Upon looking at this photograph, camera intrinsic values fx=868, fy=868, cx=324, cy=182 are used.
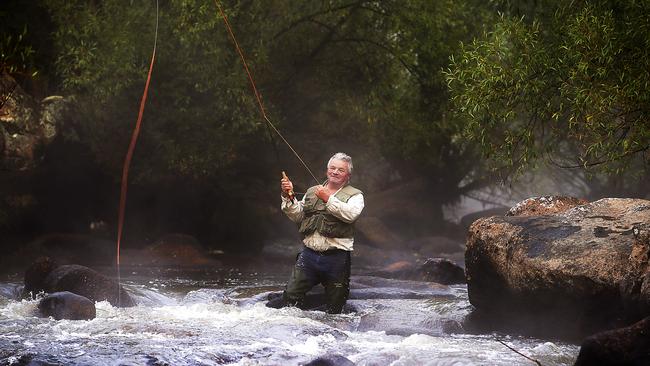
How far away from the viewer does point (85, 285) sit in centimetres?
1127

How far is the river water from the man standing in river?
1.51ft

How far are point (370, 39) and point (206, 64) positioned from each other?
4465 millimetres

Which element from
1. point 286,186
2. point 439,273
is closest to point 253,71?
point 439,273

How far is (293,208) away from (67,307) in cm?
280

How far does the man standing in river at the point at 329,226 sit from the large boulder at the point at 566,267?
5.66ft

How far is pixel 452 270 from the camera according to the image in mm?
14508

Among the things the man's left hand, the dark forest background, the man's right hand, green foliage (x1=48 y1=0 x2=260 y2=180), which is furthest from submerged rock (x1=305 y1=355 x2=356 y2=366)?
green foliage (x1=48 y1=0 x2=260 y2=180)

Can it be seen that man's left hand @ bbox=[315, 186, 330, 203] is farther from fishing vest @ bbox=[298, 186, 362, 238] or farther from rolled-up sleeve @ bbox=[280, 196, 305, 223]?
rolled-up sleeve @ bbox=[280, 196, 305, 223]

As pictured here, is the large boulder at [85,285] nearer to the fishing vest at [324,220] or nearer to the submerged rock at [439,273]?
the fishing vest at [324,220]

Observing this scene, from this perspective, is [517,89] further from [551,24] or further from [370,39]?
[370,39]

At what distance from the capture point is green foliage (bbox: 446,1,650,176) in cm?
1092

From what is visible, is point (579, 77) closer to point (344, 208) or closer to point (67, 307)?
point (344, 208)

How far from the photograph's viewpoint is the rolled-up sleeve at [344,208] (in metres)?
9.14

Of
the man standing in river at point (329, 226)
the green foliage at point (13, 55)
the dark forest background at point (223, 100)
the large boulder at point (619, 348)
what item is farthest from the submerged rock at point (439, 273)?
the large boulder at point (619, 348)
